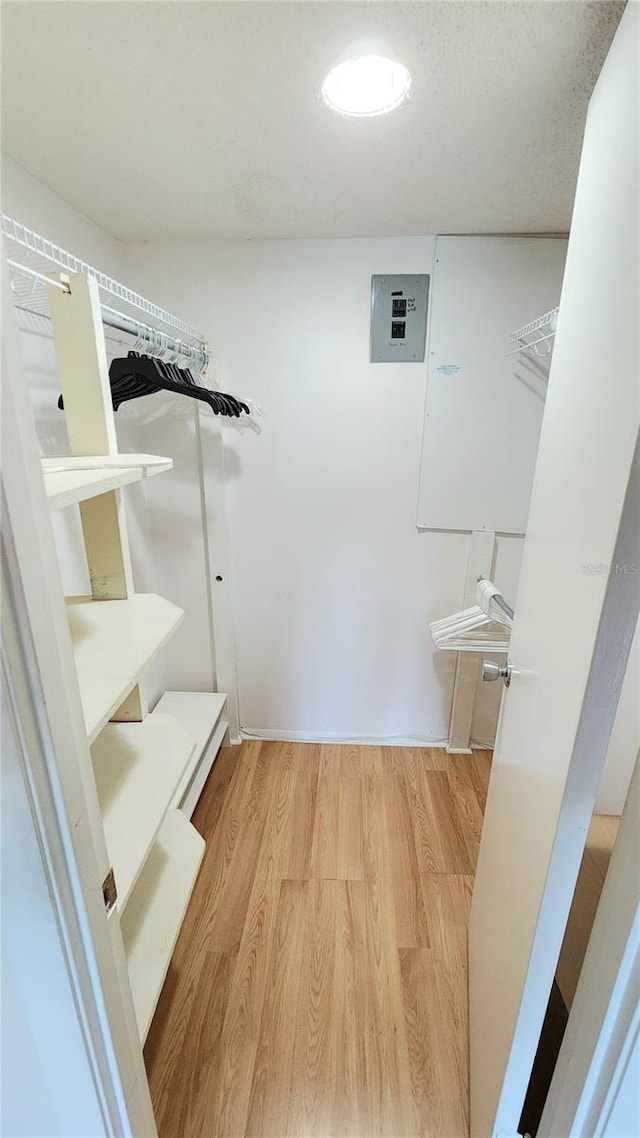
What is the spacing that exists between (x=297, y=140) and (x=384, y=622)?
171 cm

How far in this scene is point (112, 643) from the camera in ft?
3.10

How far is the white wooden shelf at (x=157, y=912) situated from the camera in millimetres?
978

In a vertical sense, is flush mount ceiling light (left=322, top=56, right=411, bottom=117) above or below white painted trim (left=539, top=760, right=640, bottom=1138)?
above

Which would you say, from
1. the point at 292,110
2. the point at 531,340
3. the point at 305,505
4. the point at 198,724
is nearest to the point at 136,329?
the point at 292,110

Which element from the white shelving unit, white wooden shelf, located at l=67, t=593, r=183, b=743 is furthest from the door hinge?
white wooden shelf, located at l=67, t=593, r=183, b=743

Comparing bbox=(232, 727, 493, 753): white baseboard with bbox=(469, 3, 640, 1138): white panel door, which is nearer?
bbox=(469, 3, 640, 1138): white panel door

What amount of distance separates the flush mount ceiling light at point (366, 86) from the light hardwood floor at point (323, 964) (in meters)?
2.24

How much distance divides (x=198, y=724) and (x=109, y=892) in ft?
4.47

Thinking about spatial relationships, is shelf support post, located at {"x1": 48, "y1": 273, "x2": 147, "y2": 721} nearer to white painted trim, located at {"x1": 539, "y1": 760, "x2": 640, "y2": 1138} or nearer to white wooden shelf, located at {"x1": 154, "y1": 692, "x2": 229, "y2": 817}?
white wooden shelf, located at {"x1": 154, "y1": 692, "x2": 229, "y2": 817}

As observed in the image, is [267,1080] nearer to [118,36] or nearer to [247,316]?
[118,36]

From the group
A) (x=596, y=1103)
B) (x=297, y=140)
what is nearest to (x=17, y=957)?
(x=596, y=1103)

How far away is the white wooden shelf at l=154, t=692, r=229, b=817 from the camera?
72.5 inches

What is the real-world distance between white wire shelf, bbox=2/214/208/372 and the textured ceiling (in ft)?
0.75

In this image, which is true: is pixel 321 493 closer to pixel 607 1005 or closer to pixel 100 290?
pixel 100 290
